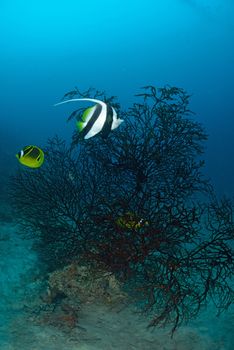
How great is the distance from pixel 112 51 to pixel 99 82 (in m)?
22.0

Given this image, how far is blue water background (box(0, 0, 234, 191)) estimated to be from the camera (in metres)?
109

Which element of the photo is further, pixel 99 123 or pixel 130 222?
pixel 130 222

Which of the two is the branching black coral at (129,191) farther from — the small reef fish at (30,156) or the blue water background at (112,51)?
the blue water background at (112,51)

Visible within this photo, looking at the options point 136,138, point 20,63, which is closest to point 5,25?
point 20,63

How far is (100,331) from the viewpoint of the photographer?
189 inches

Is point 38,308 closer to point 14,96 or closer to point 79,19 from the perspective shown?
point 14,96

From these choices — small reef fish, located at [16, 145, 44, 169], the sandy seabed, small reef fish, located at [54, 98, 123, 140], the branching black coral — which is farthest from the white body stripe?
the sandy seabed

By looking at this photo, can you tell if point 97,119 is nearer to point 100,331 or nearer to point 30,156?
point 30,156

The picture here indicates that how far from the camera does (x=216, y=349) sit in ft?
15.5

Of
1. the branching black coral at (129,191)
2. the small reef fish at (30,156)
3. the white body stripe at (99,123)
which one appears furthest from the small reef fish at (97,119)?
the small reef fish at (30,156)

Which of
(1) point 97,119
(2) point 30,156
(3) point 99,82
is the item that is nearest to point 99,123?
(1) point 97,119

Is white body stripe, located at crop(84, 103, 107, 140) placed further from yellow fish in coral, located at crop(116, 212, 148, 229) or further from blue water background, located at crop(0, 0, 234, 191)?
blue water background, located at crop(0, 0, 234, 191)

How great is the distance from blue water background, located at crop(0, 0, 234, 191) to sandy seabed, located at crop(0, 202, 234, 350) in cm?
8092

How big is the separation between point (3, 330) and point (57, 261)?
1.55 metres
